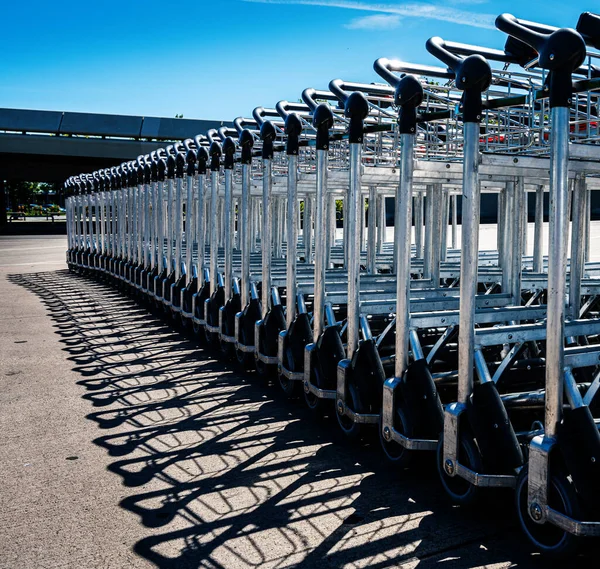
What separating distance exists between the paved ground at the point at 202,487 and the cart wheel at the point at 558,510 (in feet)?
0.27

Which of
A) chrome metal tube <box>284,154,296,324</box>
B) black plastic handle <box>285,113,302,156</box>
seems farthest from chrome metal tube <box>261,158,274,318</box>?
black plastic handle <box>285,113,302,156</box>

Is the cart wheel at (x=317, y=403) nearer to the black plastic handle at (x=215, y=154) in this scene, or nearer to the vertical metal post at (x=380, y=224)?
the black plastic handle at (x=215, y=154)

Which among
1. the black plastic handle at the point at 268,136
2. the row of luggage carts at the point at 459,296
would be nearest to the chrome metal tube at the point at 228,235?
the row of luggage carts at the point at 459,296

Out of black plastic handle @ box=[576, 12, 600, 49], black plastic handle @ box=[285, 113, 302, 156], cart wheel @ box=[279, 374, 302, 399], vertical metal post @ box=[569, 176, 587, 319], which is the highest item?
black plastic handle @ box=[576, 12, 600, 49]

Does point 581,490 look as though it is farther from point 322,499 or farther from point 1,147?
point 1,147

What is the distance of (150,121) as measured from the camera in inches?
1436

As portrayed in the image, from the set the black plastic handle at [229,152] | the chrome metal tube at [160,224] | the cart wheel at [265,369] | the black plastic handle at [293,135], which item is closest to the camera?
the black plastic handle at [293,135]

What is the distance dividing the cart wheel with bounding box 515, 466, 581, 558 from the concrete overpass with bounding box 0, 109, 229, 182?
33068 mm

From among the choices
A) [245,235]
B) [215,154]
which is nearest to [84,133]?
[215,154]

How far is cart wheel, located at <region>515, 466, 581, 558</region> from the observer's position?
286cm

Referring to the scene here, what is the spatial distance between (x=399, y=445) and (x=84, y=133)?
34.9 metres

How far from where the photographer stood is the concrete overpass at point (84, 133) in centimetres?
3562

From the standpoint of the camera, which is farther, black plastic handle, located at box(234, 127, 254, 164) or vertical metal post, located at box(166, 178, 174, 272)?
vertical metal post, located at box(166, 178, 174, 272)

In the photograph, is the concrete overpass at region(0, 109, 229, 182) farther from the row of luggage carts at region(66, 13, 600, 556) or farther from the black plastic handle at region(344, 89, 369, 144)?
the black plastic handle at region(344, 89, 369, 144)
